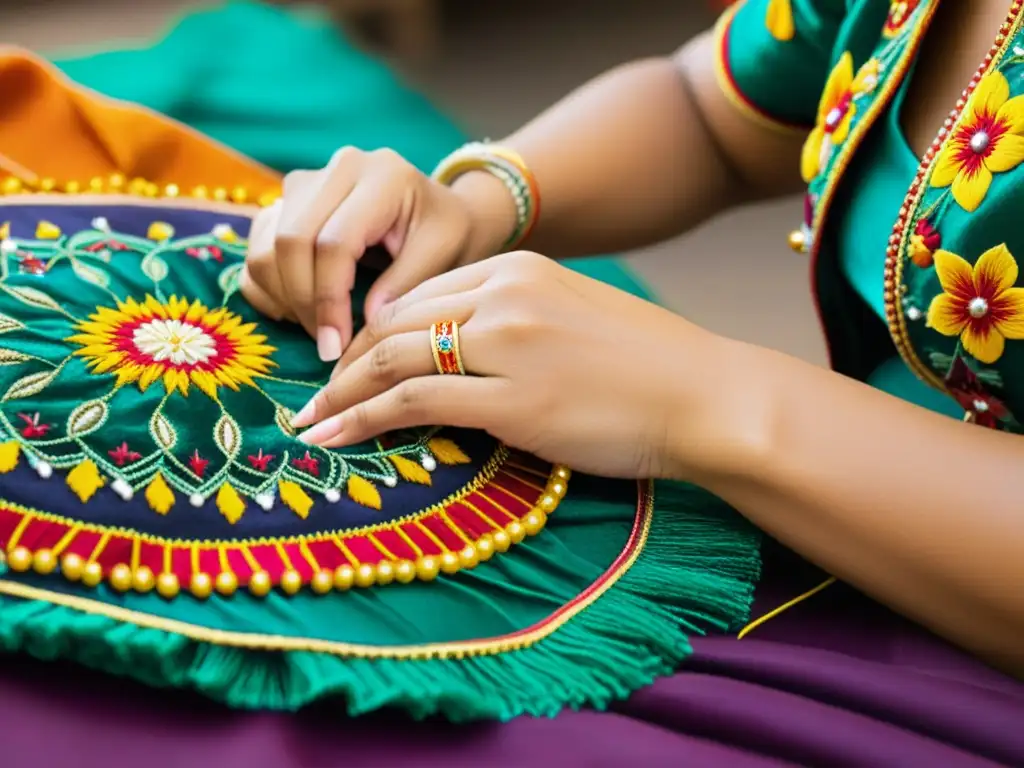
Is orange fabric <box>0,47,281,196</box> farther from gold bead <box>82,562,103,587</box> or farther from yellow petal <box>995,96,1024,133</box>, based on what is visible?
yellow petal <box>995,96,1024,133</box>

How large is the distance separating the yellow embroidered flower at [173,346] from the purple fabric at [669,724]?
0.51 feet

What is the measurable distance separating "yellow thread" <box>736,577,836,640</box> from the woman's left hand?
0.28 ft

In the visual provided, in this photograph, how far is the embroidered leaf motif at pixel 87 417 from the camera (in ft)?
1.56

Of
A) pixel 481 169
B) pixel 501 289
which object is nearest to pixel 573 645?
pixel 501 289

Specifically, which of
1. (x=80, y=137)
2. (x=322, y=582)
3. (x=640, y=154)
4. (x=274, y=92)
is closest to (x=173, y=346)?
(x=322, y=582)

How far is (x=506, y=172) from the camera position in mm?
714

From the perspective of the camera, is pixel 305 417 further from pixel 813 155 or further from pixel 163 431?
pixel 813 155

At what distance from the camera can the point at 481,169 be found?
72 centimetres

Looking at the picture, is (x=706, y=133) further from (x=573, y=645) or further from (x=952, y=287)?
(x=573, y=645)

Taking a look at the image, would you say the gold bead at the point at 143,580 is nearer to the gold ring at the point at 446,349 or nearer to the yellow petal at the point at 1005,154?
the gold ring at the point at 446,349

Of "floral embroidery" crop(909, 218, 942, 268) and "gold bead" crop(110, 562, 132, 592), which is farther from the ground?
"floral embroidery" crop(909, 218, 942, 268)

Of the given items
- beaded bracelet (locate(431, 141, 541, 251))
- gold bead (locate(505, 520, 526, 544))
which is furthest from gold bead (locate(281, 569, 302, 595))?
beaded bracelet (locate(431, 141, 541, 251))

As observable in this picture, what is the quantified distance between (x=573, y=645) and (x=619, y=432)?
108mm

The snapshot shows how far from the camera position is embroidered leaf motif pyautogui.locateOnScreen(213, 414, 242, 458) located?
491mm
